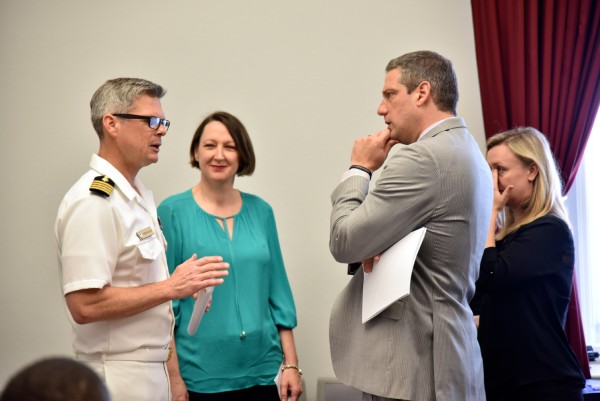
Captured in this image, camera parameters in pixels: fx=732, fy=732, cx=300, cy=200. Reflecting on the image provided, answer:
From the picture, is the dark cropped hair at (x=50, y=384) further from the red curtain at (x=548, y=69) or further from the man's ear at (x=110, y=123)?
the red curtain at (x=548, y=69)

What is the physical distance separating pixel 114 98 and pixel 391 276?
112 centimetres

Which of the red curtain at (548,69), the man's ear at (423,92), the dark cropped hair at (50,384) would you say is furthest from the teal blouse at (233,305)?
the dark cropped hair at (50,384)

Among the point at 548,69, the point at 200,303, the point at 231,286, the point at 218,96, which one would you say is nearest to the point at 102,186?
the point at 200,303

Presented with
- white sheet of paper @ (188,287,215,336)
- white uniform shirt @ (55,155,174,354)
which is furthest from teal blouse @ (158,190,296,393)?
white uniform shirt @ (55,155,174,354)

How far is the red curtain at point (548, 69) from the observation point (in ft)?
12.3

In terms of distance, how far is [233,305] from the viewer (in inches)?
119

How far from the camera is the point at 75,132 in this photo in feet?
12.4

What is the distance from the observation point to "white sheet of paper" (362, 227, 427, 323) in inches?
76.2

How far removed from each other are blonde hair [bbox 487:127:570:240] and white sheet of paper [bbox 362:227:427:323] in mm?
916

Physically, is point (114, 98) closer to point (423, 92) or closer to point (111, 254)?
point (111, 254)

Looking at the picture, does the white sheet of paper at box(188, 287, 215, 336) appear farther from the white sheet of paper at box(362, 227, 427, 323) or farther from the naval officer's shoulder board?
the white sheet of paper at box(362, 227, 427, 323)

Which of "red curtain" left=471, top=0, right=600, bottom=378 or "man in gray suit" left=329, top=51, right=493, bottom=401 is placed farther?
"red curtain" left=471, top=0, right=600, bottom=378

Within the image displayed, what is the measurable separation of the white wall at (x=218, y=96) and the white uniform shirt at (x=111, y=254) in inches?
57.3

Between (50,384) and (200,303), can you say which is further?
(200,303)
